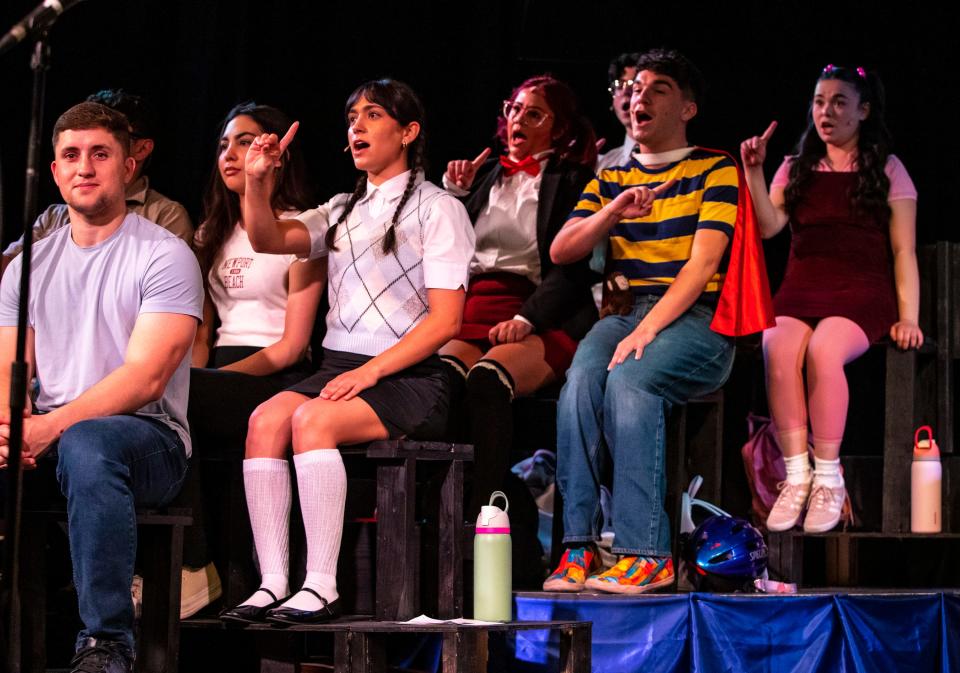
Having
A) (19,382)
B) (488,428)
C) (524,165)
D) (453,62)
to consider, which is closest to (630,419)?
(488,428)

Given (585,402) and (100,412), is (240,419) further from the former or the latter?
(585,402)

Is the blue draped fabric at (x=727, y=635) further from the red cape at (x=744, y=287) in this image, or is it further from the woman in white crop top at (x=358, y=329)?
the red cape at (x=744, y=287)

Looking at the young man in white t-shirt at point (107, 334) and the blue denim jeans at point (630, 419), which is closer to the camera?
the young man in white t-shirt at point (107, 334)

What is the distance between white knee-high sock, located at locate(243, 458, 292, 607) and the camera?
3.21 meters

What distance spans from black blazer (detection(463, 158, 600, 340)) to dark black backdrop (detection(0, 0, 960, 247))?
2.81 ft

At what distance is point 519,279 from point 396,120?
2.58 ft

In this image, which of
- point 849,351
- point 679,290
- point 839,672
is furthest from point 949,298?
point 839,672

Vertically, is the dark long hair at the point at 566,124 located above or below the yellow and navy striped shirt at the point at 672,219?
above

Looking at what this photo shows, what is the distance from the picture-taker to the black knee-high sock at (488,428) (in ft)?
11.6

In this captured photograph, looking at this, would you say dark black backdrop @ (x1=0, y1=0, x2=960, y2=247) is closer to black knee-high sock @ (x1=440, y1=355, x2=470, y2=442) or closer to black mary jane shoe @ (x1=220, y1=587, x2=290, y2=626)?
black knee-high sock @ (x1=440, y1=355, x2=470, y2=442)

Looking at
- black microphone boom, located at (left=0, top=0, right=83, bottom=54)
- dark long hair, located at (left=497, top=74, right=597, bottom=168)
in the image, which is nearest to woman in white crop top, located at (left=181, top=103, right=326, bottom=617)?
dark long hair, located at (left=497, top=74, right=597, bottom=168)

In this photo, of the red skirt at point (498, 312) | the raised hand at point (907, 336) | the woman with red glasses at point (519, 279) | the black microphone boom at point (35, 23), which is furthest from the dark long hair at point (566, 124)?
the black microphone boom at point (35, 23)

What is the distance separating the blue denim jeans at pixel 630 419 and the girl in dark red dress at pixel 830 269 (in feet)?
1.37

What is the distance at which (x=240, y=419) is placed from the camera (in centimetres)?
356
